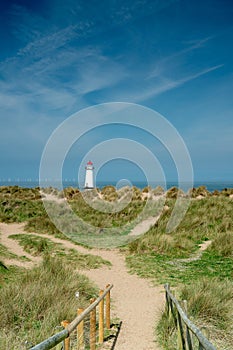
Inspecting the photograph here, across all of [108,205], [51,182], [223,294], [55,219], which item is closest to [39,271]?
[223,294]

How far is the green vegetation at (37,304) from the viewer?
431cm

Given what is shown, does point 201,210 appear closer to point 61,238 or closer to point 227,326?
point 61,238

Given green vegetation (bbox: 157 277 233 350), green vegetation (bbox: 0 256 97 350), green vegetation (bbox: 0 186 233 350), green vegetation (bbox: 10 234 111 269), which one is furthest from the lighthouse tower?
green vegetation (bbox: 157 277 233 350)

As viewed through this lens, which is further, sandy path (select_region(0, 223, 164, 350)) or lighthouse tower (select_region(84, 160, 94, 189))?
lighthouse tower (select_region(84, 160, 94, 189))

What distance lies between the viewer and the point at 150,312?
638 centimetres

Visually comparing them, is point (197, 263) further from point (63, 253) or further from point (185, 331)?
point (185, 331)

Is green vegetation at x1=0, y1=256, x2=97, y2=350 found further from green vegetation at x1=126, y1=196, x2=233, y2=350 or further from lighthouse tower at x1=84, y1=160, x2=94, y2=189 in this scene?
lighthouse tower at x1=84, y1=160, x2=94, y2=189

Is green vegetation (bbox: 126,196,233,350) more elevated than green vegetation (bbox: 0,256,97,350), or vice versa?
green vegetation (bbox: 0,256,97,350)

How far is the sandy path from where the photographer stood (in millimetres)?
5145

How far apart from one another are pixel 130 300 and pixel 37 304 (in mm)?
2545

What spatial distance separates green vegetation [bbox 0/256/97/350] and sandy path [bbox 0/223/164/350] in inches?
32.0

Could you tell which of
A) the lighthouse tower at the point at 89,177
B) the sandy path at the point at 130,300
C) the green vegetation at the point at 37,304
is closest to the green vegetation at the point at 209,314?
the sandy path at the point at 130,300

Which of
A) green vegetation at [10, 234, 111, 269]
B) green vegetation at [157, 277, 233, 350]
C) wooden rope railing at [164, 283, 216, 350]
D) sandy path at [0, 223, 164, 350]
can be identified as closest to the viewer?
wooden rope railing at [164, 283, 216, 350]

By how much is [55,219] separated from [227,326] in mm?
13576
